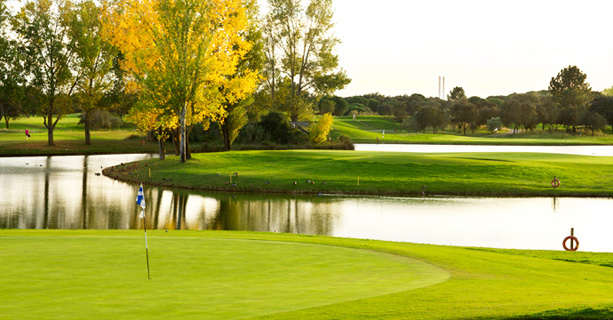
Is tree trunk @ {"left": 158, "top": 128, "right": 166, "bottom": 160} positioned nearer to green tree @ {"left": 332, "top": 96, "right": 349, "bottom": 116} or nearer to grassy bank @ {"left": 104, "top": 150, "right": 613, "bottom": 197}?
grassy bank @ {"left": 104, "top": 150, "right": 613, "bottom": 197}

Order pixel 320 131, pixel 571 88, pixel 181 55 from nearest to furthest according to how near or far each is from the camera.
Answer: pixel 181 55 → pixel 320 131 → pixel 571 88

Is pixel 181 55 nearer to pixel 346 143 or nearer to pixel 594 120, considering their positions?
pixel 346 143

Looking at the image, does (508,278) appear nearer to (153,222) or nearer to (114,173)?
(153,222)

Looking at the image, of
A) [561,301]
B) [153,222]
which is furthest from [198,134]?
[561,301]

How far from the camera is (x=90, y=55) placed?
7575 centimetres

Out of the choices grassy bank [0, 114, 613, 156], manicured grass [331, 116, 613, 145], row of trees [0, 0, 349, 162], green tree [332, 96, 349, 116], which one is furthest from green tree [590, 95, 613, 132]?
row of trees [0, 0, 349, 162]

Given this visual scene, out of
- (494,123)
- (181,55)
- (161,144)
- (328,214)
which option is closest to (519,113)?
(494,123)

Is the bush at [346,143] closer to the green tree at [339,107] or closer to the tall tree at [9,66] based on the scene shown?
the tall tree at [9,66]

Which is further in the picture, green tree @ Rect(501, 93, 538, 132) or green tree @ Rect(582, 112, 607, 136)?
green tree @ Rect(582, 112, 607, 136)

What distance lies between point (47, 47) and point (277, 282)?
235 ft

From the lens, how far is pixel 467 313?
10836 mm

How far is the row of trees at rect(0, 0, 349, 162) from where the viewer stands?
170 ft

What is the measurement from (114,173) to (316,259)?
139 feet

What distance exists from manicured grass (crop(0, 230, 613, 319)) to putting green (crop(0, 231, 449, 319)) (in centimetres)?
2
